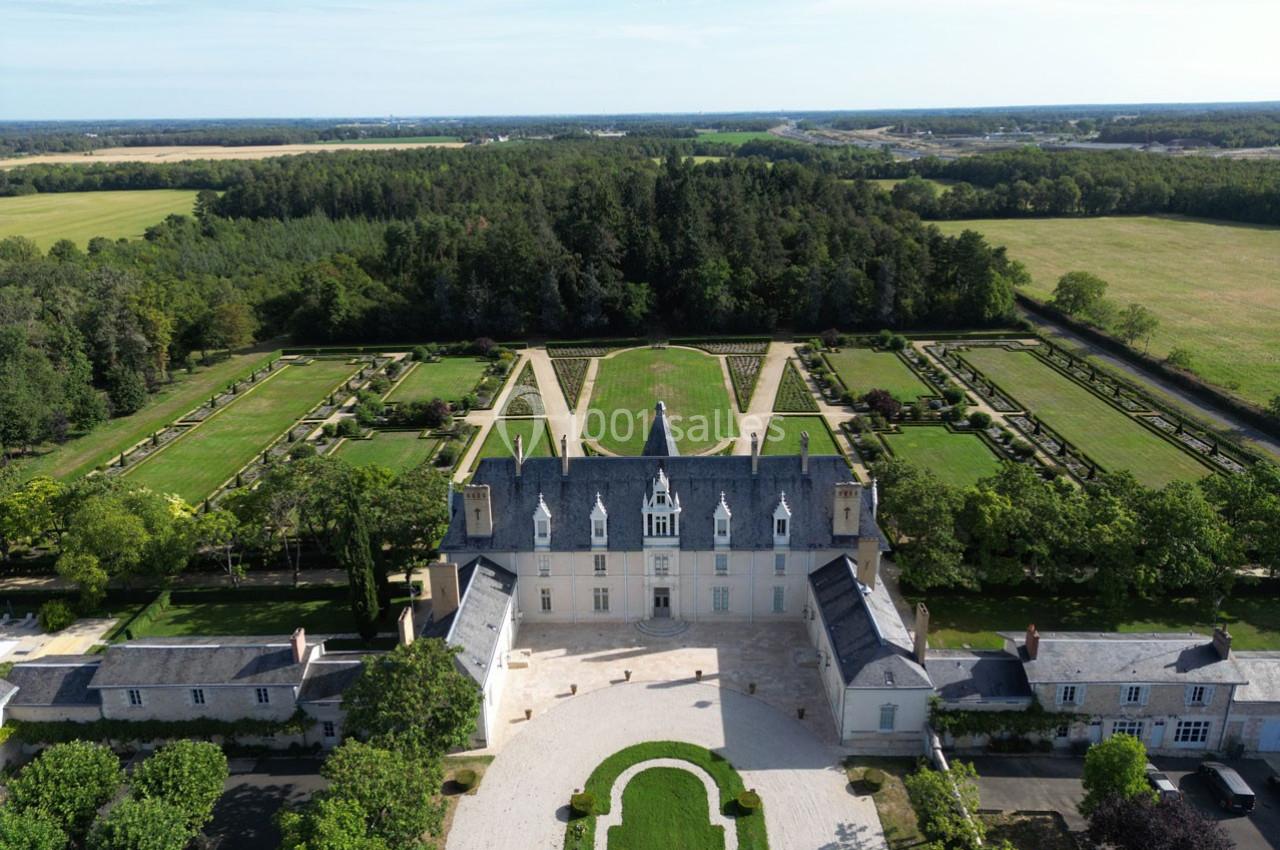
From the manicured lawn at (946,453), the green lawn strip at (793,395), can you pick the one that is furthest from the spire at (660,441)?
the green lawn strip at (793,395)

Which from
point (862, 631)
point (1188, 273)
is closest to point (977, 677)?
point (862, 631)

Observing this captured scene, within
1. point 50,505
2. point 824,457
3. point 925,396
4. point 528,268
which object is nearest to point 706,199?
point 528,268

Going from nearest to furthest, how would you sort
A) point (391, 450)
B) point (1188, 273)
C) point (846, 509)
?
point (846, 509)
point (391, 450)
point (1188, 273)

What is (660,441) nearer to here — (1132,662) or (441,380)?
(1132,662)

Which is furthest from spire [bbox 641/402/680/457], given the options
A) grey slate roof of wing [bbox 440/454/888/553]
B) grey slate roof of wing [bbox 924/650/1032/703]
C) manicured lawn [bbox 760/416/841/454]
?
manicured lawn [bbox 760/416/841/454]

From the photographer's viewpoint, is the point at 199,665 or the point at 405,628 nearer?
the point at 405,628

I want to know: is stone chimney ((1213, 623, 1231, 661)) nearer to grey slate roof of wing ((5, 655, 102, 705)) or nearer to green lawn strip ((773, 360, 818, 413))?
green lawn strip ((773, 360, 818, 413))
